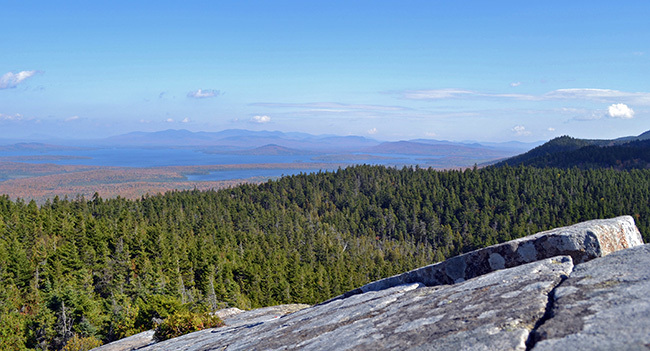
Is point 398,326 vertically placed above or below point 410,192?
Answer: above

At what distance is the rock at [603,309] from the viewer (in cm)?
423

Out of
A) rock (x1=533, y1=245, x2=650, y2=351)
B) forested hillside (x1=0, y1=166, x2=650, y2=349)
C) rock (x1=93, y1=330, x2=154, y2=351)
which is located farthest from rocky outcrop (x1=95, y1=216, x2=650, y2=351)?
forested hillside (x1=0, y1=166, x2=650, y2=349)

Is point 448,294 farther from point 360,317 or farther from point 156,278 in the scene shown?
point 156,278

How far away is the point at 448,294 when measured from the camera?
25.6 ft

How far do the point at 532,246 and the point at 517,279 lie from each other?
247 cm

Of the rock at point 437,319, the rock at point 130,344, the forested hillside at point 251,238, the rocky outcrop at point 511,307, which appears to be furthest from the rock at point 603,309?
the forested hillside at point 251,238

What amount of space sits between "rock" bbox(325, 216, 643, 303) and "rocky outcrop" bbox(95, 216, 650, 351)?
2 cm

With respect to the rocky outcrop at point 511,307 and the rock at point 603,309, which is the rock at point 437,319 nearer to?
the rocky outcrop at point 511,307

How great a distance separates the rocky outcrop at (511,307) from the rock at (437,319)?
2cm

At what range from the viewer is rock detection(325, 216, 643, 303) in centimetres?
852

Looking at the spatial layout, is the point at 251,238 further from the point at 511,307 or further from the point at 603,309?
the point at 603,309

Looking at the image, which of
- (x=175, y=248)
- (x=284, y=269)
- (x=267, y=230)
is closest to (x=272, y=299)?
(x=284, y=269)

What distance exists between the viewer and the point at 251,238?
109625 millimetres

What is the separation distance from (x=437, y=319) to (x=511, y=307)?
1134 millimetres
